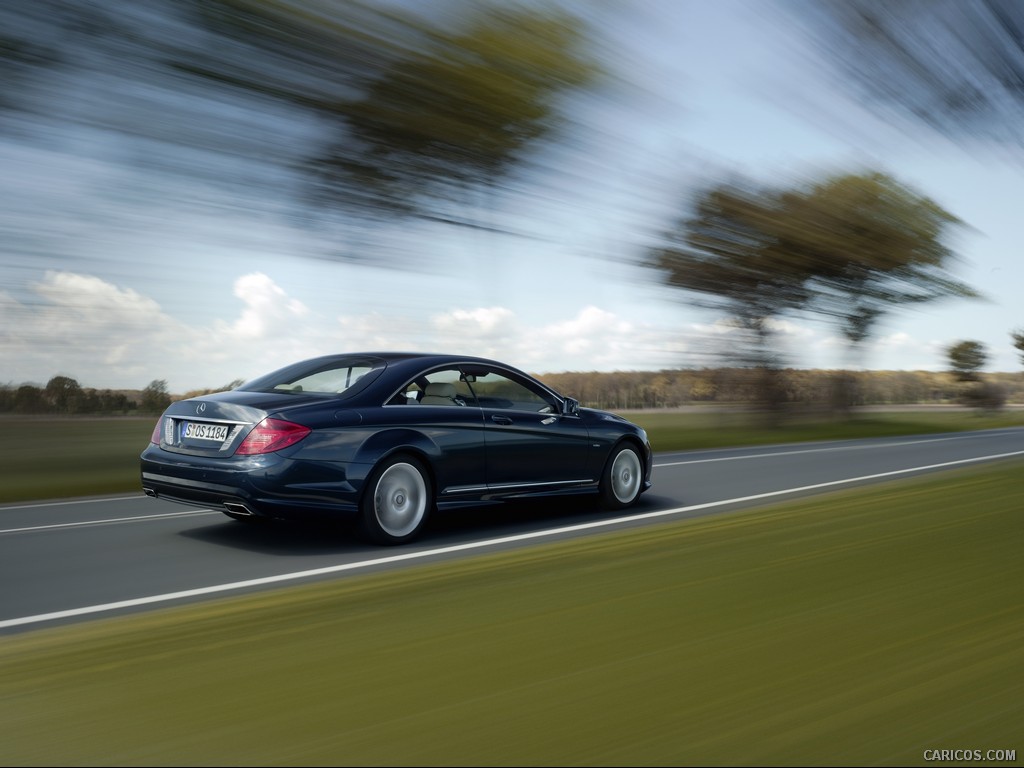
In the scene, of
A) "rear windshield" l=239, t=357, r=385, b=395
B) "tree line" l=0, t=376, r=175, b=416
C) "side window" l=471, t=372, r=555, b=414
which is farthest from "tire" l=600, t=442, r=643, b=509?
"tree line" l=0, t=376, r=175, b=416

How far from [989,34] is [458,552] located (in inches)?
217

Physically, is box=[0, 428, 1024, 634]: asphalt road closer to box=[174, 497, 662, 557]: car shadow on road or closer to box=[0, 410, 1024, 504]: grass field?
box=[174, 497, 662, 557]: car shadow on road

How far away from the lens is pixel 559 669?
12.2 ft

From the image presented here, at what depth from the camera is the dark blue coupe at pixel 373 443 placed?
22.8ft

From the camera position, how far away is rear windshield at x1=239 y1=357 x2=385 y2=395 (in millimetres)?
7637

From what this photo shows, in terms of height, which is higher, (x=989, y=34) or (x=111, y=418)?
(x=989, y=34)

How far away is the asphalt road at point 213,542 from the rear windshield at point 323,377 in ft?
3.77

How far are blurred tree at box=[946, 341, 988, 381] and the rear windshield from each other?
39.5 meters

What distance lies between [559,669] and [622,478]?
5.73m

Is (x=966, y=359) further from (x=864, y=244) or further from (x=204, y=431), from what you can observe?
(x=204, y=431)

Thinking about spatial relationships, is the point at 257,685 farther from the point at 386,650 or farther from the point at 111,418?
the point at 111,418

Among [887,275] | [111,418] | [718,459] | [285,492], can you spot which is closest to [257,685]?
[285,492]

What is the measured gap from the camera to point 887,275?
3406 centimetres

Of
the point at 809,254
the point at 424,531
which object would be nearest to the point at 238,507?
the point at 424,531
